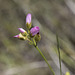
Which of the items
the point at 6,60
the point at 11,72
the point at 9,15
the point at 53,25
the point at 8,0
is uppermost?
the point at 8,0

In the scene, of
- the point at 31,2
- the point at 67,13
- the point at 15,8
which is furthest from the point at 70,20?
the point at 15,8

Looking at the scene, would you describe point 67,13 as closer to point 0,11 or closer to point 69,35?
point 69,35

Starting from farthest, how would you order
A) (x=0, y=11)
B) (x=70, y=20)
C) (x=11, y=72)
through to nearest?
(x=0, y=11) → (x=70, y=20) → (x=11, y=72)

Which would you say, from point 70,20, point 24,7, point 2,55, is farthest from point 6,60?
point 70,20

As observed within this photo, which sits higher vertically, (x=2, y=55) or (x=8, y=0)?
(x=8, y=0)

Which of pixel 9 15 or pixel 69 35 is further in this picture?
pixel 9 15

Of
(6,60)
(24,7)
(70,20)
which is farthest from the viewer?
(70,20)

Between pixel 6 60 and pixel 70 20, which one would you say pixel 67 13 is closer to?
pixel 70 20
